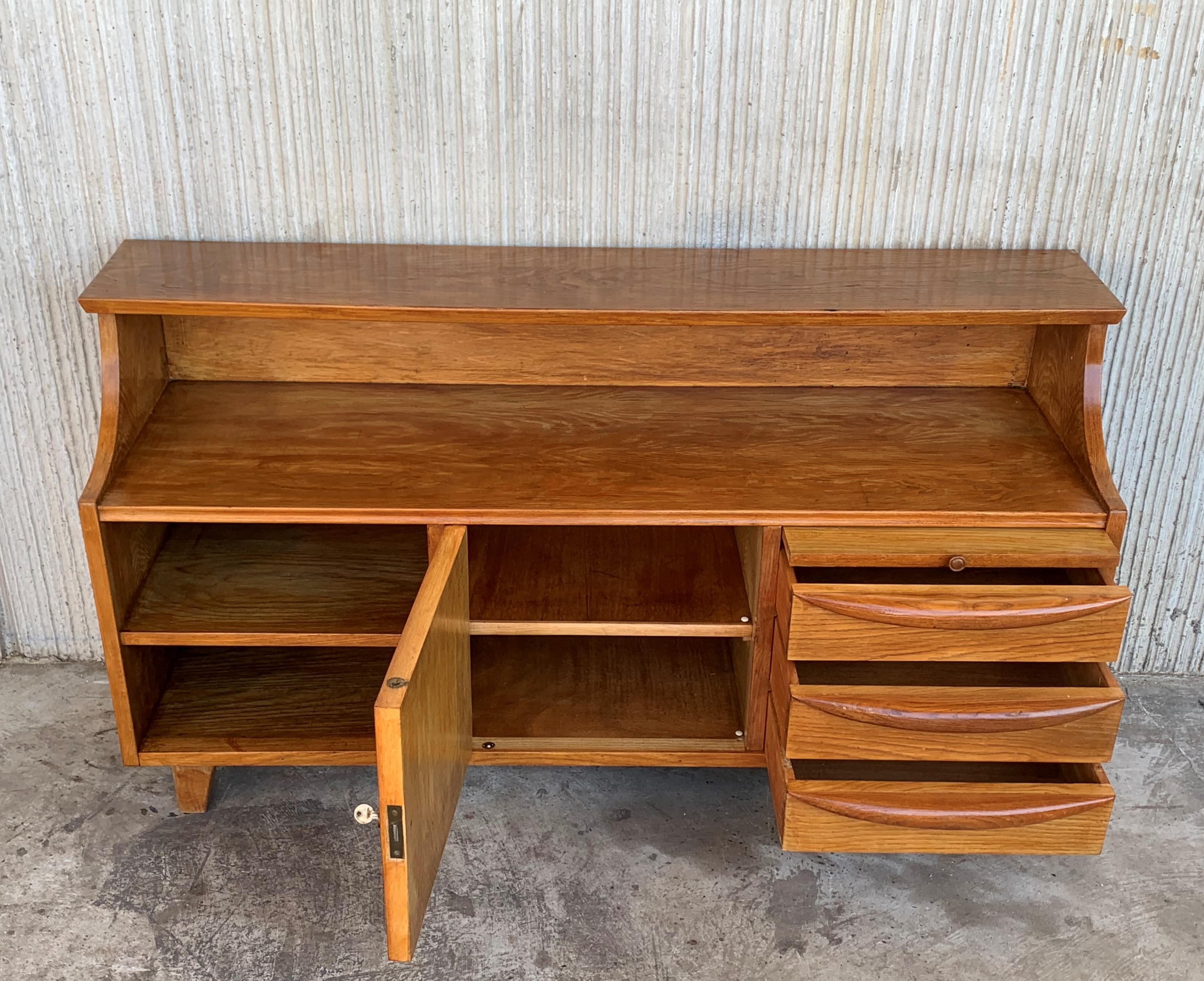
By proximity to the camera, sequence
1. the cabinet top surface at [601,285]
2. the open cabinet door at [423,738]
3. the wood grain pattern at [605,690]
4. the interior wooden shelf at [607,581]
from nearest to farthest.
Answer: the open cabinet door at [423,738] → the cabinet top surface at [601,285] → the interior wooden shelf at [607,581] → the wood grain pattern at [605,690]

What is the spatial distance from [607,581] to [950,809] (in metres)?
0.64

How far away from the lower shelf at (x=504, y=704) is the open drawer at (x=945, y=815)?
234 millimetres

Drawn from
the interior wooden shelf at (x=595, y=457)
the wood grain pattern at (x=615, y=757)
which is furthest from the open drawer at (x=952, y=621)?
the wood grain pattern at (x=615, y=757)

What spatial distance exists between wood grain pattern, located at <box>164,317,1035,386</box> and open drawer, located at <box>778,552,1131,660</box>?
49 centimetres

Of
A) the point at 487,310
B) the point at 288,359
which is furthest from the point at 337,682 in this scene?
the point at 487,310

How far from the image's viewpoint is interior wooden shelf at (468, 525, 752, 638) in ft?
6.33

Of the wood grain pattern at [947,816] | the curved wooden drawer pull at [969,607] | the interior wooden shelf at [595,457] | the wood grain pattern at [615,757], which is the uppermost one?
the interior wooden shelf at [595,457]

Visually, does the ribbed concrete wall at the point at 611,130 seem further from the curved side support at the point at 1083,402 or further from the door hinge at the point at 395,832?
the door hinge at the point at 395,832

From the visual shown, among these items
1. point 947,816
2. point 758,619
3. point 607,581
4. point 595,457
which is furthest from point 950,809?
point 595,457

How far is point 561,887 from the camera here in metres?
2.01

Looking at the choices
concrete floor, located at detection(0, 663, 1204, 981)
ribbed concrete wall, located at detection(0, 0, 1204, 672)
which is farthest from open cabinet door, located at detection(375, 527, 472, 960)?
ribbed concrete wall, located at detection(0, 0, 1204, 672)

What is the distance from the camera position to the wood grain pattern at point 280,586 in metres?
1.93

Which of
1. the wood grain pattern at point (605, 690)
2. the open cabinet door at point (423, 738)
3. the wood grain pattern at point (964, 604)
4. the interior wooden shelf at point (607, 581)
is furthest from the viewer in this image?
the wood grain pattern at point (605, 690)

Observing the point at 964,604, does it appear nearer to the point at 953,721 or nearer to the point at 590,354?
the point at 953,721
